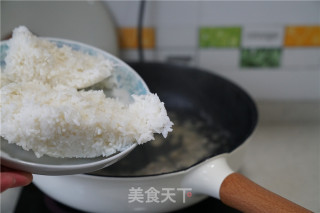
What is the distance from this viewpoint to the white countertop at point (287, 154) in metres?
0.59

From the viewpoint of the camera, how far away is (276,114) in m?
0.82

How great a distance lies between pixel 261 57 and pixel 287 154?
8.5 inches

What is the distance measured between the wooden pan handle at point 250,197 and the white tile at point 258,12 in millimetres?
403

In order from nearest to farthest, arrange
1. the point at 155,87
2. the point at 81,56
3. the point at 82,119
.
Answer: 1. the point at 82,119
2. the point at 81,56
3. the point at 155,87

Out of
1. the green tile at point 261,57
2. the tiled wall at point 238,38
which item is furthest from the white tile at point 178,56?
the green tile at point 261,57

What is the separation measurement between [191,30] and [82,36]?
9.0 inches

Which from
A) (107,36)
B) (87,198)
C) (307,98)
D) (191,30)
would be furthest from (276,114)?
(87,198)

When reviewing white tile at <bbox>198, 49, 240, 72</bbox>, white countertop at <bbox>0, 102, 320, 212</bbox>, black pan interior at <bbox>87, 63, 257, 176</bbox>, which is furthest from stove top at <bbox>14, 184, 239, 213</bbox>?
white tile at <bbox>198, 49, 240, 72</bbox>

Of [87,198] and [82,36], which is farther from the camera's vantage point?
[82,36]

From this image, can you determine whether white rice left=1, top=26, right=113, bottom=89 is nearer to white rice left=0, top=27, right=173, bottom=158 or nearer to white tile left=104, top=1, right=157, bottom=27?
white rice left=0, top=27, right=173, bottom=158

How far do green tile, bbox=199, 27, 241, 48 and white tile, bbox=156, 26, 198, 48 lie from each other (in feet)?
0.05

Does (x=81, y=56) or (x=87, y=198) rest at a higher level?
(x=81, y=56)

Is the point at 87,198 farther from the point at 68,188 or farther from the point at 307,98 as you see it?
the point at 307,98

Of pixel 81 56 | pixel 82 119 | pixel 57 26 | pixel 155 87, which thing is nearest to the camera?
pixel 82 119
